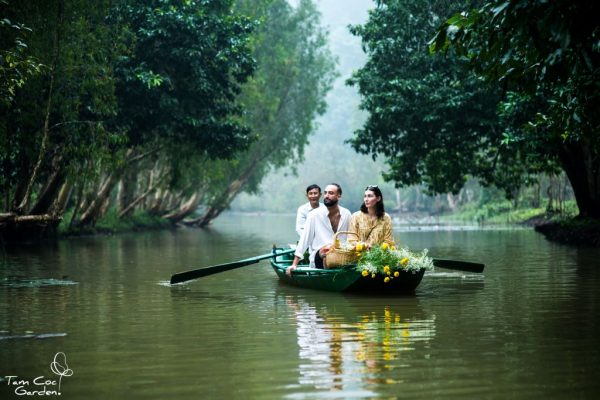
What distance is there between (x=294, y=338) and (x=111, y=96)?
59.0 feet

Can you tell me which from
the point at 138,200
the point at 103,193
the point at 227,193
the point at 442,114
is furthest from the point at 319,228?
the point at 227,193

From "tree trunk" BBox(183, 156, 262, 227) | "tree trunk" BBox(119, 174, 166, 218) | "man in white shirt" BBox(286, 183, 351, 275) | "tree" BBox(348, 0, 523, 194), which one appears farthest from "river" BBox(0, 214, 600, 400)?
"tree trunk" BBox(183, 156, 262, 227)

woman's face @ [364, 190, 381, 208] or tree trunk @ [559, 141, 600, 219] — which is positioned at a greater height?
tree trunk @ [559, 141, 600, 219]

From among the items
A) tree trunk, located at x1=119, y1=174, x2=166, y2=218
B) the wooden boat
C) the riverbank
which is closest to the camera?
the wooden boat

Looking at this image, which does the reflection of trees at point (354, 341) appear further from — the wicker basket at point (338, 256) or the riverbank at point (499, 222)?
the riverbank at point (499, 222)

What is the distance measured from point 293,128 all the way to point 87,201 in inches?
822

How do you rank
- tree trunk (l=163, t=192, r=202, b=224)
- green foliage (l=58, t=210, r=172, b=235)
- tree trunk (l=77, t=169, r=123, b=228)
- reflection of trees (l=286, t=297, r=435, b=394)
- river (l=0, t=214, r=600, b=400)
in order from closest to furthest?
river (l=0, t=214, r=600, b=400)
reflection of trees (l=286, t=297, r=435, b=394)
tree trunk (l=77, t=169, r=123, b=228)
green foliage (l=58, t=210, r=172, b=235)
tree trunk (l=163, t=192, r=202, b=224)

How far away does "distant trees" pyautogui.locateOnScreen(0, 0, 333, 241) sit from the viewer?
22.8 meters

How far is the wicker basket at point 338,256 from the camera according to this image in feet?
43.5

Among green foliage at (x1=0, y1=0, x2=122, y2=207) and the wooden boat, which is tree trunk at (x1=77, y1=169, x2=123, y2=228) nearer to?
green foliage at (x1=0, y1=0, x2=122, y2=207)

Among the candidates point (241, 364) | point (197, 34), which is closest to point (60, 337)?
point (241, 364)

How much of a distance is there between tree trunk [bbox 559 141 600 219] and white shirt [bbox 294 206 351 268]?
1324cm

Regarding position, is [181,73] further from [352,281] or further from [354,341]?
[354,341]

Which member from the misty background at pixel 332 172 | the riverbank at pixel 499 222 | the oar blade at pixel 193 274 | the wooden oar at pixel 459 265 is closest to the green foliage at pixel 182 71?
the riverbank at pixel 499 222
